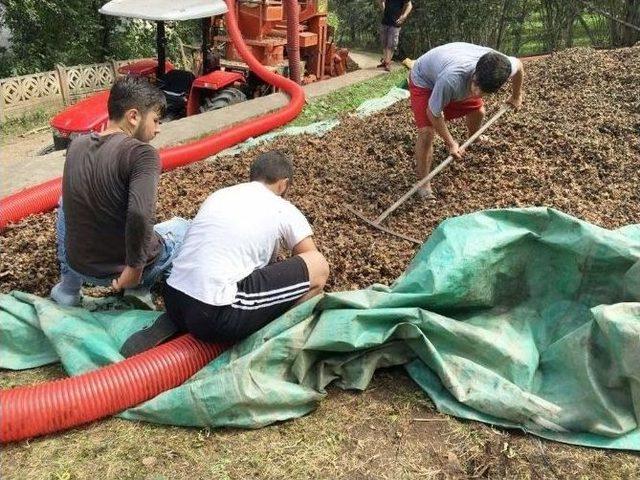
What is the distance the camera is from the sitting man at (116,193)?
2695 mm

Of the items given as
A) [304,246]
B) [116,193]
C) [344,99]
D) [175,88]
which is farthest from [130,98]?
[344,99]

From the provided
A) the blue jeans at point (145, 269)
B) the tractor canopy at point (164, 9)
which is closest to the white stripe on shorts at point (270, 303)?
the blue jeans at point (145, 269)

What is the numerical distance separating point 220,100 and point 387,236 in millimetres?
4113

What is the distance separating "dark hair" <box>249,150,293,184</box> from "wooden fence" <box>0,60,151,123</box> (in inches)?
301

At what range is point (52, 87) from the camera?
9.59 metres

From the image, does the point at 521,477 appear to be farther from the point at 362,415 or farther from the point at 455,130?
the point at 455,130

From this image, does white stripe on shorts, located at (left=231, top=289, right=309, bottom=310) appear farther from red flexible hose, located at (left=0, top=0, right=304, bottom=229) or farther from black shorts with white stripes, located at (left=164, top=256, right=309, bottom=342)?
red flexible hose, located at (left=0, top=0, right=304, bottom=229)

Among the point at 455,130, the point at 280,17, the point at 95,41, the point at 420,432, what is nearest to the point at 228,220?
the point at 420,432

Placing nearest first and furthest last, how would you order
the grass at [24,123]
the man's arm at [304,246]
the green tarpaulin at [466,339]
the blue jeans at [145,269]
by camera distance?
the green tarpaulin at [466,339] → the man's arm at [304,246] → the blue jeans at [145,269] → the grass at [24,123]

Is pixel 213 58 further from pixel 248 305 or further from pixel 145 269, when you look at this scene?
pixel 248 305

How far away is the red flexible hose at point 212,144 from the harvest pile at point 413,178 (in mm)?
149

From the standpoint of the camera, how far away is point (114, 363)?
2.65m

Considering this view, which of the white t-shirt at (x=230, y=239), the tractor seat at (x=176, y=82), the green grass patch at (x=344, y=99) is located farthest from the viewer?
the green grass patch at (x=344, y=99)

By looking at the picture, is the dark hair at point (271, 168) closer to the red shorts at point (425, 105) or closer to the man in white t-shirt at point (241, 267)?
the man in white t-shirt at point (241, 267)
